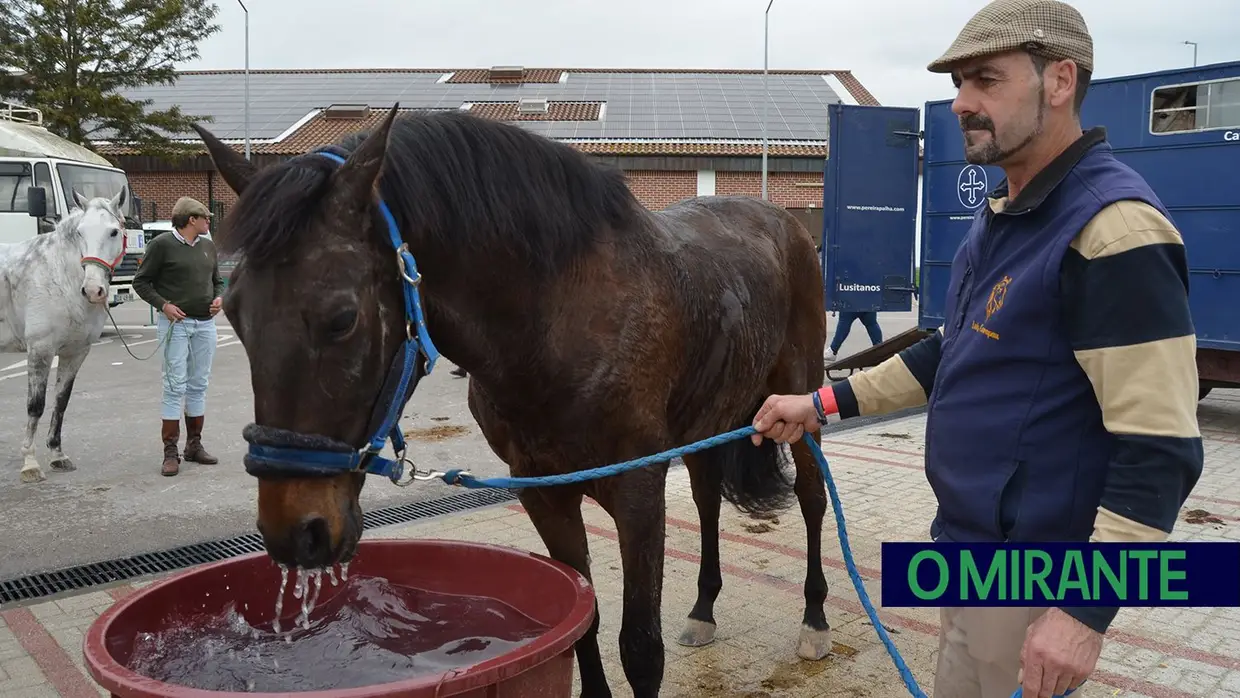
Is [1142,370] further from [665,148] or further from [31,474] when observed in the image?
[665,148]

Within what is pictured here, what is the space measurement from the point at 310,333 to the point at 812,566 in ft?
8.78

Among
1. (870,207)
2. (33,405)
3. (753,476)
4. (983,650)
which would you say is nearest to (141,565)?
(33,405)

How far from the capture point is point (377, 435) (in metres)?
1.92

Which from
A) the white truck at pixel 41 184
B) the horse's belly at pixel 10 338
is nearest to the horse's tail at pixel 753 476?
the horse's belly at pixel 10 338

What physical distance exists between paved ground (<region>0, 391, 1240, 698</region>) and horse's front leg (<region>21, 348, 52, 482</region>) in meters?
2.63

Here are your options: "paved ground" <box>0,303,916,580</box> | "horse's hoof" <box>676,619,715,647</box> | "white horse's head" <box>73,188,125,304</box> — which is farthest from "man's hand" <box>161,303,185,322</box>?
"horse's hoof" <box>676,619,715,647</box>

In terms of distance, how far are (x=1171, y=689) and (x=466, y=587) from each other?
2645mm

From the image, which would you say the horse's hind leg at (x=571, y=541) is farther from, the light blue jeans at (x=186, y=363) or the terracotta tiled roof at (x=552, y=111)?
Answer: the terracotta tiled roof at (x=552, y=111)

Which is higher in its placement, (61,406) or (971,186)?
(971,186)

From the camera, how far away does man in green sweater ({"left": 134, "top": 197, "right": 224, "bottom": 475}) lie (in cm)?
650

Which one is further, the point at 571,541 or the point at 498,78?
the point at 498,78

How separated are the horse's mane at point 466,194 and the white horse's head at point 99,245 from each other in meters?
5.36

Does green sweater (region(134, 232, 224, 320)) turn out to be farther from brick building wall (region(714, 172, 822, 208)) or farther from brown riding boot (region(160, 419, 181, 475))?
brick building wall (region(714, 172, 822, 208))

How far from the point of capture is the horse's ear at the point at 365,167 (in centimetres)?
184
